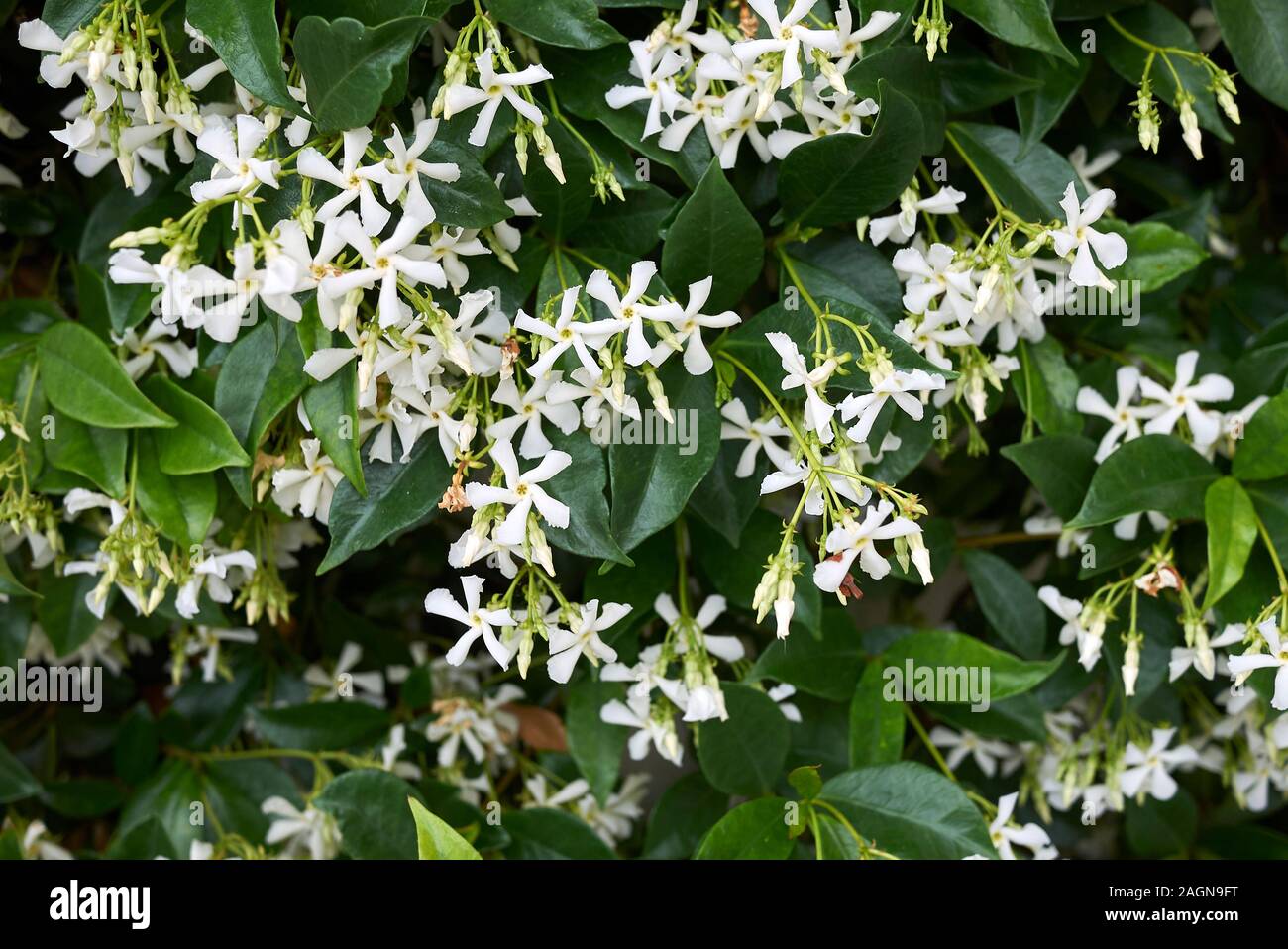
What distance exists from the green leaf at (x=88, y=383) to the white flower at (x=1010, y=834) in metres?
0.75

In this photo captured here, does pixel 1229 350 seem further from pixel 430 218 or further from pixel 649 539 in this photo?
pixel 430 218

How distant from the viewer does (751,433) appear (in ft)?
2.73

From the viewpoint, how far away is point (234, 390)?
2.66 ft

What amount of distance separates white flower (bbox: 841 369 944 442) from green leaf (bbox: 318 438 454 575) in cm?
31

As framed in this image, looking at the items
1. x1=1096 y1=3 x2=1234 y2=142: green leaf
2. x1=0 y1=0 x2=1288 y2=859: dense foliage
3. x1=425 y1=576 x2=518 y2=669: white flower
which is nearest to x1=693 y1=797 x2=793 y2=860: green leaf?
x1=0 y1=0 x2=1288 y2=859: dense foliage

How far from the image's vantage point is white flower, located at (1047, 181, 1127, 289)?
76cm

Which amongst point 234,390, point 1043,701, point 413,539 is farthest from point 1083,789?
point 234,390

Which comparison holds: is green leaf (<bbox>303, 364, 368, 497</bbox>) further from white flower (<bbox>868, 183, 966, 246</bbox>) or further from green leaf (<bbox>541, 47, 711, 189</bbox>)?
white flower (<bbox>868, 183, 966, 246</bbox>)

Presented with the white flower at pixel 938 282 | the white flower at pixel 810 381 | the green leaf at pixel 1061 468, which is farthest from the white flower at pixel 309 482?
the green leaf at pixel 1061 468

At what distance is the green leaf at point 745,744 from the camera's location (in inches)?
35.0

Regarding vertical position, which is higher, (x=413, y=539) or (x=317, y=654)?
(x=413, y=539)

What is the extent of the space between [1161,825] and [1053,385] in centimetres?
52

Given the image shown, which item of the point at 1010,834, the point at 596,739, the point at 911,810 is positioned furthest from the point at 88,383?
the point at 1010,834
